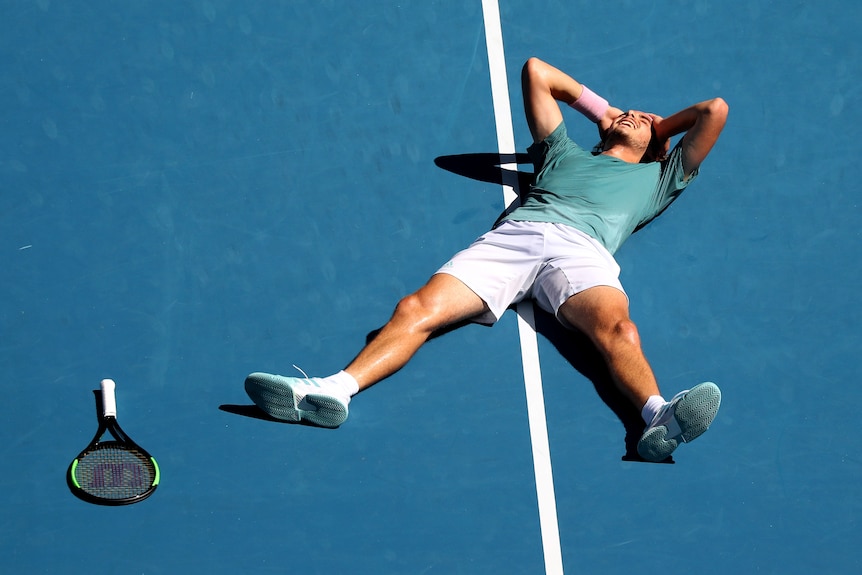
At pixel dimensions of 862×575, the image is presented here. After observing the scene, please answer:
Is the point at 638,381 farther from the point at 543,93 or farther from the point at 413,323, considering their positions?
the point at 543,93

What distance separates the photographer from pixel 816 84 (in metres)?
7.78

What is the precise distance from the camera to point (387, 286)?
6.99 metres

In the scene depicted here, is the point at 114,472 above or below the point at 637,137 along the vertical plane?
below

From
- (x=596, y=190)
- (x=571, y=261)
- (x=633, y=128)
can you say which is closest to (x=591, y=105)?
(x=633, y=128)

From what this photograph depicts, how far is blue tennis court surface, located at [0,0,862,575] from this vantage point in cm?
631

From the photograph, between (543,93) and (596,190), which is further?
(543,93)

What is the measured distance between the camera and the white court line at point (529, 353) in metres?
6.33

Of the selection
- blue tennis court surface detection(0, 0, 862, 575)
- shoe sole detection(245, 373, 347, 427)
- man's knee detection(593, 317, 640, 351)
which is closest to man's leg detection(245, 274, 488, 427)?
shoe sole detection(245, 373, 347, 427)

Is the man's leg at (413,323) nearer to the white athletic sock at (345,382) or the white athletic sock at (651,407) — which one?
the white athletic sock at (345,382)

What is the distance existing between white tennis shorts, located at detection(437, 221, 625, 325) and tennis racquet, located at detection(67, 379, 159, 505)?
1.88 m

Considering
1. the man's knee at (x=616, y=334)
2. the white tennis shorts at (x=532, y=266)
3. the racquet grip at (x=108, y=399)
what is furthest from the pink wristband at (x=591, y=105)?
the racquet grip at (x=108, y=399)

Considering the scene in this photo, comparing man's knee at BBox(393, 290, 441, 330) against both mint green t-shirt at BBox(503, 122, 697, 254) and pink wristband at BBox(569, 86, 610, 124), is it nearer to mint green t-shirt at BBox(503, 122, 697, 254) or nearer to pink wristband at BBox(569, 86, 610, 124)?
mint green t-shirt at BBox(503, 122, 697, 254)

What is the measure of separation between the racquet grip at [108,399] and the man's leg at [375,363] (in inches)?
27.7

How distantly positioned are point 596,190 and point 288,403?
2200mm
